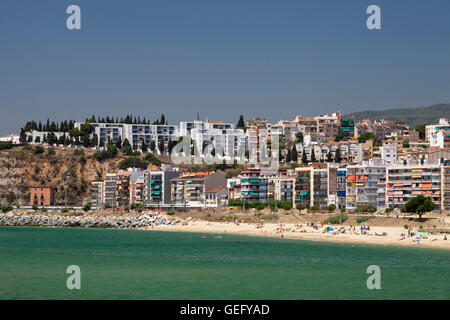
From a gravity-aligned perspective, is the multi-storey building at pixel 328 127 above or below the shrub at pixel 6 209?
above

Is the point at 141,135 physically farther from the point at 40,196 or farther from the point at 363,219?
the point at 363,219

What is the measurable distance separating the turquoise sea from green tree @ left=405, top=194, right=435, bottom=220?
14.9 metres

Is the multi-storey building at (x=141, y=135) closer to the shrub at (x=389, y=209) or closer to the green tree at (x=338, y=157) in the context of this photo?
the green tree at (x=338, y=157)

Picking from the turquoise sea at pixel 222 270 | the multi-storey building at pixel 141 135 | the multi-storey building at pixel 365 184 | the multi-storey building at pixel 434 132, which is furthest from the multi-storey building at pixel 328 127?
the turquoise sea at pixel 222 270

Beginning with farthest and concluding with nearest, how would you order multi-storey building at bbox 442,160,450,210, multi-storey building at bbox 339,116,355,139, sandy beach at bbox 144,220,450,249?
multi-storey building at bbox 339,116,355,139
multi-storey building at bbox 442,160,450,210
sandy beach at bbox 144,220,450,249

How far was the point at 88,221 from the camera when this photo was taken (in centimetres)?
11769

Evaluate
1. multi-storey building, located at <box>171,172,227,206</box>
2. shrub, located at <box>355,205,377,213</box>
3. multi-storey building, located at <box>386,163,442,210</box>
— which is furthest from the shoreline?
multi-storey building, located at <box>171,172,227,206</box>

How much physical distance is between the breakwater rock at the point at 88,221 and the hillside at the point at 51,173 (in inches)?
953

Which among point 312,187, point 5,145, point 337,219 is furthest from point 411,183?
point 5,145

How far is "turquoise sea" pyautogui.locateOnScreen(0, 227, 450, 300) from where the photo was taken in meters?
41.4

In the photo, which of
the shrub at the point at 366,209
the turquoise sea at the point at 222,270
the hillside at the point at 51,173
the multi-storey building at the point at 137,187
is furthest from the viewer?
the hillside at the point at 51,173

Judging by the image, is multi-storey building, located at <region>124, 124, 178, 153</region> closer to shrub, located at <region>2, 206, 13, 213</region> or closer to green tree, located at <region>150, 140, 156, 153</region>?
green tree, located at <region>150, 140, 156, 153</region>

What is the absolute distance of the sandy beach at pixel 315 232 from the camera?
231ft
